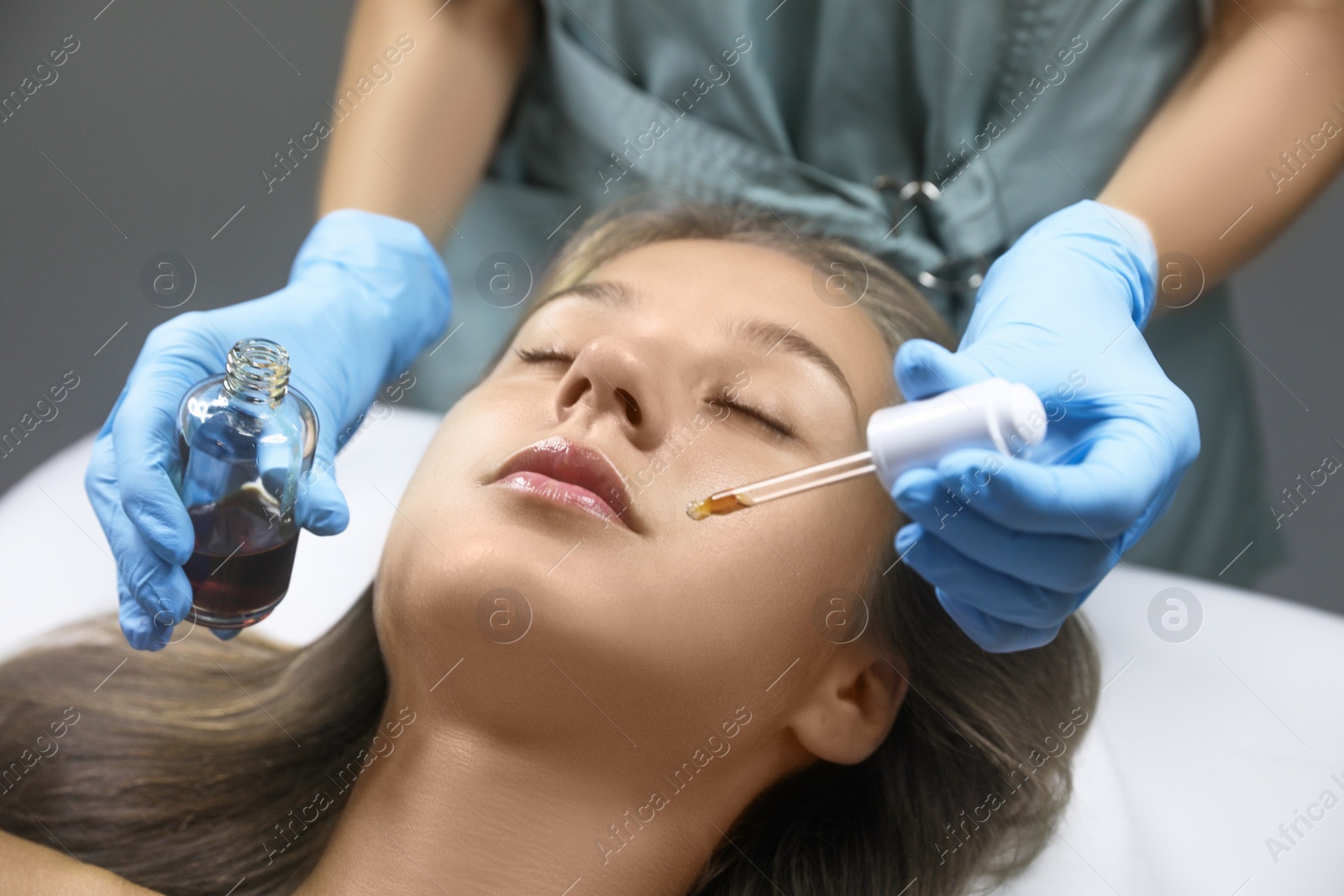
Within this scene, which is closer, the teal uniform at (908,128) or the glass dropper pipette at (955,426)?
the glass dropper pipette at (955,426)

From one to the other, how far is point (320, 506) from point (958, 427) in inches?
26.5

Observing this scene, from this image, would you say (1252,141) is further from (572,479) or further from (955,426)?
(572,479)

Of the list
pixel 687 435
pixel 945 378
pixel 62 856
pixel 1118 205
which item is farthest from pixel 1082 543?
pixel 62 856

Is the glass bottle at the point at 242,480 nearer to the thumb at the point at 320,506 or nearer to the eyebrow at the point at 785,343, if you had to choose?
the thumb at the point at 320,506

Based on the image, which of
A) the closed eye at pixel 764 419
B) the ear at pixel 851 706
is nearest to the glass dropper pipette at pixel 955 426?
the closed eye at pixel 764 419

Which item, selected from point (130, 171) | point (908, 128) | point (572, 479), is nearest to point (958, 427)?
point (572, 479)

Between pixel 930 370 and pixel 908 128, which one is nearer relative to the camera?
pixel 930 370

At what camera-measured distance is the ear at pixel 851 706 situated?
1.25m

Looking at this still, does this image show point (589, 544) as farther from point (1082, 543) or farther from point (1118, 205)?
point (1118, 205)

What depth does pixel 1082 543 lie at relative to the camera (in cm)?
107

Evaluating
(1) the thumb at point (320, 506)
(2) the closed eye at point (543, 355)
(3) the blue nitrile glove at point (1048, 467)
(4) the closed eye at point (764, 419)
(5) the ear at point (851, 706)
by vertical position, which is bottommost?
(5) the ear at point (851, 706)

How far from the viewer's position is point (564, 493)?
3.55 feet

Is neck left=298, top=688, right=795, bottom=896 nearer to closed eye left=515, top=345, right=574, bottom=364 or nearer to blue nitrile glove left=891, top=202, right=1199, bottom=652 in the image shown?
blue nitrile glove left=891, top=202, right=1199, bottom=652

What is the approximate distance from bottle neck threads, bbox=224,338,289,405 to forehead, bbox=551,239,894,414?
36cm
